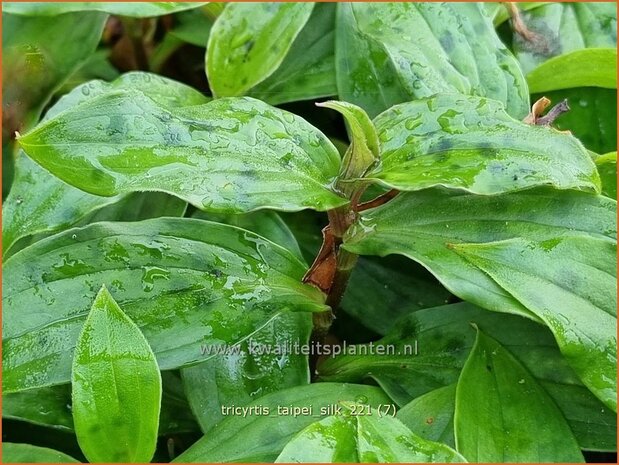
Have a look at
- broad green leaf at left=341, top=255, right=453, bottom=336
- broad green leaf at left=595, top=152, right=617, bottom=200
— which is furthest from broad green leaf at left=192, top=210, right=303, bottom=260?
broad green leaf at left=595, top=152, right=617, bottom=200

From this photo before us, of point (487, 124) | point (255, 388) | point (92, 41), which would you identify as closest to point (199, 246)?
point (255, 388)

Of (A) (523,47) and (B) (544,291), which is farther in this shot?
(A) (523,47)

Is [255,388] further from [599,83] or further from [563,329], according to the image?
[599,83]

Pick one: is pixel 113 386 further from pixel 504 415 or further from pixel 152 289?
pixel 504 415

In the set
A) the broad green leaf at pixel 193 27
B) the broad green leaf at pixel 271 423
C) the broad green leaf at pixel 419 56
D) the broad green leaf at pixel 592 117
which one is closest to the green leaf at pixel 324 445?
the broad green leaf at pixel 271 423

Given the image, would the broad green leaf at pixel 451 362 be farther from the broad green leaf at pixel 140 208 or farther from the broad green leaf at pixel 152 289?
the broad green leaf at pixel 140 208

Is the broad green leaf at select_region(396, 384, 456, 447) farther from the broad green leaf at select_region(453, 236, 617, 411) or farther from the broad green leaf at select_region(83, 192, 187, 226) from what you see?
the broad green leaf at select_region(83, 192, 187, 226)

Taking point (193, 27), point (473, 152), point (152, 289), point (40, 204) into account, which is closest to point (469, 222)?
point (473, 152)
